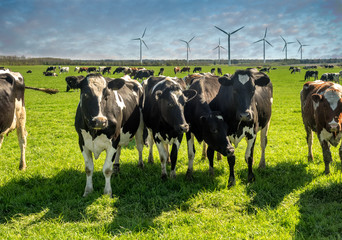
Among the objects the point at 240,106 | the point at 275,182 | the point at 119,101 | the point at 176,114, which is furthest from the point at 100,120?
the point at 275,182

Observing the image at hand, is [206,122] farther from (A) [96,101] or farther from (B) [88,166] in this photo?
(B) [88,166]

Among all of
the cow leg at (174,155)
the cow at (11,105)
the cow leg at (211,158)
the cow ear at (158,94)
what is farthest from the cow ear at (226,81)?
the cow at (11,105)

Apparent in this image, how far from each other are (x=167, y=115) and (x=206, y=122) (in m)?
0.85

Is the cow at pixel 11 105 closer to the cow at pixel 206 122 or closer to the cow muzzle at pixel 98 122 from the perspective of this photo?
the cow muzzle at pixel 98 122

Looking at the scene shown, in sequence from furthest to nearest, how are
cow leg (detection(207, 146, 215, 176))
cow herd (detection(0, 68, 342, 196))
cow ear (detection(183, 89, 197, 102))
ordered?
cow leg (detection(207, 146, 215, 176)) → cow ear (detection(183, 89, 197, 102)) → cow herd (detection(0, 68, 342, 196))

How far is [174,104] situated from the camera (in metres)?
6.17

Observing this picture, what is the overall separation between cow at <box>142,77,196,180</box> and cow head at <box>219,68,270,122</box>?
88 cm

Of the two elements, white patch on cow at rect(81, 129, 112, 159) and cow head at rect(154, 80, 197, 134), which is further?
cow head at rect(154, 80, 197, 134)

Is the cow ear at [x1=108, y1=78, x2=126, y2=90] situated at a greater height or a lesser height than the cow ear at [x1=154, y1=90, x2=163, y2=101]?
greater

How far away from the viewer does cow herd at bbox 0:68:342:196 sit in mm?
5656

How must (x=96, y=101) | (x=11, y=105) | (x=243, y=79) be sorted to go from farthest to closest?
(x=11, y=105)
(x=243, y=79)
(x=96, y=101)

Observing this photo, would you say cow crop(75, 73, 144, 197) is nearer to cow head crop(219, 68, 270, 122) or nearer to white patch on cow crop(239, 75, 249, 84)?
cow head crop(219, 68, 270, 122)

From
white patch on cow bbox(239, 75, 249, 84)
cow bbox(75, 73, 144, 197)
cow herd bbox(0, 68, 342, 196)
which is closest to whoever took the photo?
cow bbox(75, 73, 144, 197)

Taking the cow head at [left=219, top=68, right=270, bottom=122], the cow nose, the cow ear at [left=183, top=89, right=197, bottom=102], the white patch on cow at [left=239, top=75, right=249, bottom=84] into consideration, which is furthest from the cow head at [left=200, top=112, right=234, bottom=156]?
the cow nose
